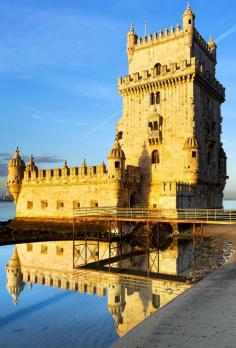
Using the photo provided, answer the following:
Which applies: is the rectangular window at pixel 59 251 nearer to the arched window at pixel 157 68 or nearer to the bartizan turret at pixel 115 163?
the bartizan turret at pixel 115 163

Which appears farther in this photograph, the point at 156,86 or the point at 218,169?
the point at 218,169

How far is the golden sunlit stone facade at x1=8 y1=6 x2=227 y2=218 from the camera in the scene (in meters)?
38.5

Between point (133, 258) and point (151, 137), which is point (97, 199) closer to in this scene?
point (151, 137)

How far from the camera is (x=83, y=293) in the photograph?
753 inches

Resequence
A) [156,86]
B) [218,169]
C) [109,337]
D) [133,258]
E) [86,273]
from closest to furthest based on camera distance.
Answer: [109,337] → [86,273] → [133,258] → [156,86] → [218,169]

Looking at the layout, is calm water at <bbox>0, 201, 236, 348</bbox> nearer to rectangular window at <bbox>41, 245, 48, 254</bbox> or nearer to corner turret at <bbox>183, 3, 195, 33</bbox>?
rectangular window at <bbox>41, 245, 48, 254</bbox>

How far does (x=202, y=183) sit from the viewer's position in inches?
1587

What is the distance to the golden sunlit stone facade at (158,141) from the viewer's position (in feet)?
126

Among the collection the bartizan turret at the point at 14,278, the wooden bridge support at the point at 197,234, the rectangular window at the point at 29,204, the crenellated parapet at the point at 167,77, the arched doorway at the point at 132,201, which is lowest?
the bartizan turret at the point at 14,278

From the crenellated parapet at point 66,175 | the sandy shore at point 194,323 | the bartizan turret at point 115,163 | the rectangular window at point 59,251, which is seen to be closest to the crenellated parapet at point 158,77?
the bartizan turret at point 115,163

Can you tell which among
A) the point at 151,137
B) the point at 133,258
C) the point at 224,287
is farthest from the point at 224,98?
the point at 224,287

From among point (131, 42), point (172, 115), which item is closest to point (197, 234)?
point (172, 115)

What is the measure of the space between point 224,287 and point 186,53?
30.7 m

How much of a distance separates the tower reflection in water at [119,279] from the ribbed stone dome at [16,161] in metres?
17.5
